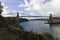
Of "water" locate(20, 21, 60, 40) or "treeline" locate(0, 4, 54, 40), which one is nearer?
"treeline" locate(0, 4, 54, 40)

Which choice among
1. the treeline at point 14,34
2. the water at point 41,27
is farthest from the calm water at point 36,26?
the treeline at point 14,34

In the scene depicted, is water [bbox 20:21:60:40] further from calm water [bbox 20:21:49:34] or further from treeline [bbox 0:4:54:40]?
treeline [bbox 0:4:54:40]

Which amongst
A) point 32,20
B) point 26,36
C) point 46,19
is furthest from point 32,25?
point 26,36

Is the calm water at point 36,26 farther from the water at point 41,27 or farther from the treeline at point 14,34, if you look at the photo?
the treeline at point 14,34

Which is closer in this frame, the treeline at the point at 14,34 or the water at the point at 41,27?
the treeline at the point at 14,34

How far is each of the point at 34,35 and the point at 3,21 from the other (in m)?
1.42

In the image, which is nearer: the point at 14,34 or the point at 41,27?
the point at 14,34

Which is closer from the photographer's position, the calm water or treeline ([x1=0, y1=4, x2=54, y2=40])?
treeline ([x1=0, y1=4, x2=54, y2=40])

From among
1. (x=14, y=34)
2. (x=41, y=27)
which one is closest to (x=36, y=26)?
(x=41, y=27)

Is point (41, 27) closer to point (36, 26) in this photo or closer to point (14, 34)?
point (36, 26)

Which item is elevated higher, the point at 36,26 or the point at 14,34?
the point at 36,26

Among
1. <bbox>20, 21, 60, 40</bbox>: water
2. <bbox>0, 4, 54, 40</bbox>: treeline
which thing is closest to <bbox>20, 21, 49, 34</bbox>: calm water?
<bbox>20, 21, 60, 40</bbox>: water

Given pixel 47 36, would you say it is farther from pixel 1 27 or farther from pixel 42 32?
pixel 1 27

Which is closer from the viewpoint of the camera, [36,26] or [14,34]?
[14,34]
